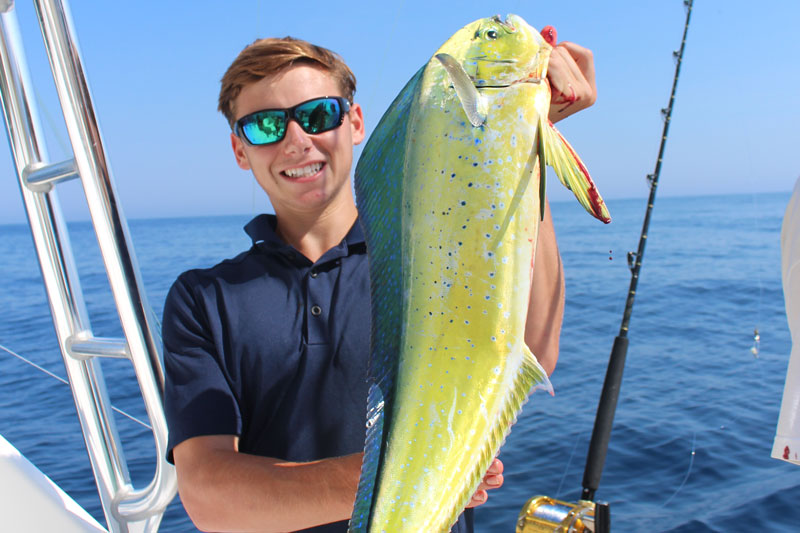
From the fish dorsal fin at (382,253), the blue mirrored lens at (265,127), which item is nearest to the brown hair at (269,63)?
the blue mirrored lens at (265,127)

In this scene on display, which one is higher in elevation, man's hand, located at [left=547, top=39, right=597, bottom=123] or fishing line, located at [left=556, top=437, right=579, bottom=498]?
man's hand, located at [left=547, top=39, right=597, bottom=123]

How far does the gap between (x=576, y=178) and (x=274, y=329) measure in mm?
1066

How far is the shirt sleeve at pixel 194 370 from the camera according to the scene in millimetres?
1694

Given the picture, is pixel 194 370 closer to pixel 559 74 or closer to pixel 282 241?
pixel 282 241

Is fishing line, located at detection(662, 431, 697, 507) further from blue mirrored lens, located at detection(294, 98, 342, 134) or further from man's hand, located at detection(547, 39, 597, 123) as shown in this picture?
man's hand, located at detection(547, 39, 597, 123)

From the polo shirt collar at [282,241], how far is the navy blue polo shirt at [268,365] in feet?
0.39

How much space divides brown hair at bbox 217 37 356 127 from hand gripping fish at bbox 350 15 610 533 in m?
0.86

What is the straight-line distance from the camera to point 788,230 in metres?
1.72

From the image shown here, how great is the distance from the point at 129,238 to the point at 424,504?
135 centimetres

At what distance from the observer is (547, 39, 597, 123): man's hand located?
1.14 m

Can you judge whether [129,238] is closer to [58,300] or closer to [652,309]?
[58,300]

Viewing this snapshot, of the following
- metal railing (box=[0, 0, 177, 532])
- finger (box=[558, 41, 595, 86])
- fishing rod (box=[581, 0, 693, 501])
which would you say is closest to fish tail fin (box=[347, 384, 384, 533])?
finger (box=[558, 41, 595, 86])

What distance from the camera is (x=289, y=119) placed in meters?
1.79

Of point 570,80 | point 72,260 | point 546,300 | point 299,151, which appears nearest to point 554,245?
point 546,300
